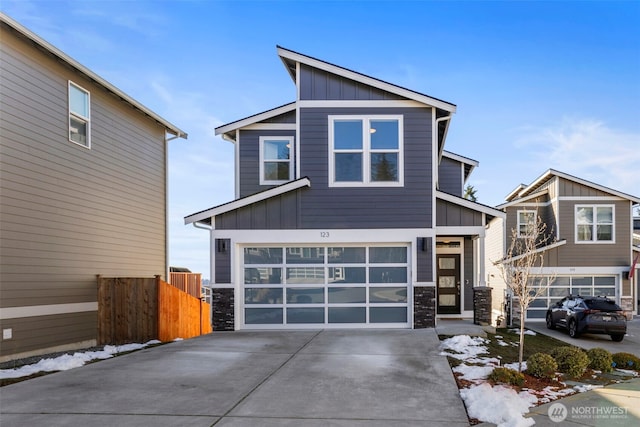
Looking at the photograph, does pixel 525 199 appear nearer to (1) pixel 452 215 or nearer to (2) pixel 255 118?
(1) pixel 452 215

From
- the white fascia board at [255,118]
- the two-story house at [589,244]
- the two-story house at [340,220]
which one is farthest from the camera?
the two-story house at [589,244]

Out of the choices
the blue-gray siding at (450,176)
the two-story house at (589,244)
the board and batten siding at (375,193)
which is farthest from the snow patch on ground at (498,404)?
the two-story house at (589,244)

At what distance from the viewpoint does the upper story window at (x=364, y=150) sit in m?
12.3

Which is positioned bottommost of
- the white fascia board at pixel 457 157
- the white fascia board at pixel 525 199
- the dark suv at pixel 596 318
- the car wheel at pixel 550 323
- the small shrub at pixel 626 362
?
the car wheel at pixel 550 323

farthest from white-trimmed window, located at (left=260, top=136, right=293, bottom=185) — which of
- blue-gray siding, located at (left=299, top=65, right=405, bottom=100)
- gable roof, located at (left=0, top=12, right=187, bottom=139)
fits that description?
gable roof, located at (left=0, top=12, right=187, bottom=139)

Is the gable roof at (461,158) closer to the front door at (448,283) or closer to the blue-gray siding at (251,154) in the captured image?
the front door at (448,283)

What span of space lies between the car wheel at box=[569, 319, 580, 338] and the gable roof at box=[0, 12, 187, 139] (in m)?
14.9

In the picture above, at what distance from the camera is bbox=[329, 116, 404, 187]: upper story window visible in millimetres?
12266

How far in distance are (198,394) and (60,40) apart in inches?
394

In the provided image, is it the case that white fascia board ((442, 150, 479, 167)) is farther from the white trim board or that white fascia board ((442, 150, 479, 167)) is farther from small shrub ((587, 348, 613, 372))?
the white trim board

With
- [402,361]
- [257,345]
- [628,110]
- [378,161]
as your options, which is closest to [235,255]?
[257,345]

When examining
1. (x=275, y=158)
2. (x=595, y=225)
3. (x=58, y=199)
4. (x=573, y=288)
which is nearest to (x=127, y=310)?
(x=58, y=199)

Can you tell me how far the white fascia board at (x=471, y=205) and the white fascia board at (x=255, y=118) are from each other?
5.13m

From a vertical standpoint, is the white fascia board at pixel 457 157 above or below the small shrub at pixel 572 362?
above
